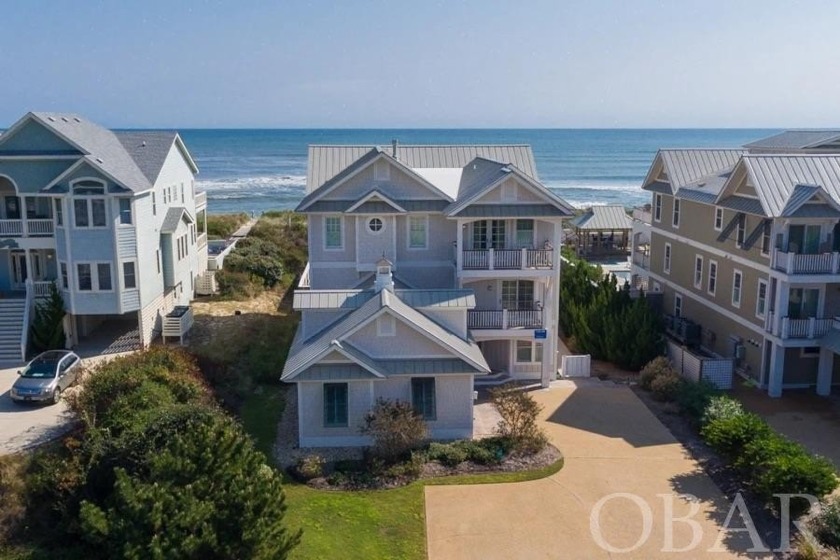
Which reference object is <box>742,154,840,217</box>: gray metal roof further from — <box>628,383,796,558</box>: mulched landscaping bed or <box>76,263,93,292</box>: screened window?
<box>76,263,93,292</box>: screened window

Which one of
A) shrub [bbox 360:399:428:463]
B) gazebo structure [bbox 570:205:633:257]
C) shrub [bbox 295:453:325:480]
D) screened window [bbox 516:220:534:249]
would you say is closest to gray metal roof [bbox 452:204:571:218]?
screened window [bbox 516:220:534:249]

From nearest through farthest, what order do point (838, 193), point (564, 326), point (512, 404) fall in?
point (512, 404)
point (838, 193)
point (564, 326)

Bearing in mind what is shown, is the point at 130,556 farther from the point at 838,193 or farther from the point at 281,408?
the point at 838,193

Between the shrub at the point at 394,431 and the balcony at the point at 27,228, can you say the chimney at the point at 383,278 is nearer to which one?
the shrub at the point at 394,431

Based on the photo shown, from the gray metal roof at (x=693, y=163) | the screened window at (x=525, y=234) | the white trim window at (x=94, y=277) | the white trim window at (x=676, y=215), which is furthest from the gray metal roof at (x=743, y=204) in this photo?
the white trim window at (x=94, y=277)

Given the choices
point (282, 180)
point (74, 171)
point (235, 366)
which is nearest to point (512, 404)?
point (235, 366)

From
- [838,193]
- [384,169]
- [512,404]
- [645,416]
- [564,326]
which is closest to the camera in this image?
[512,404]

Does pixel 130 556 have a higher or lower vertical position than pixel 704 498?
higher
